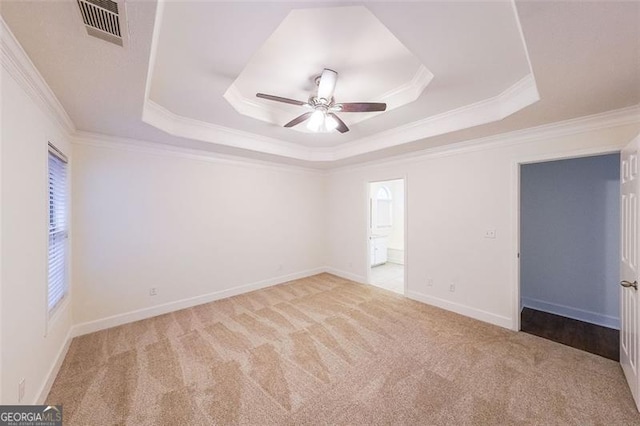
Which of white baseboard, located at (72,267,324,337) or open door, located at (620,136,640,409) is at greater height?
open door, located at (620,136,640,409)

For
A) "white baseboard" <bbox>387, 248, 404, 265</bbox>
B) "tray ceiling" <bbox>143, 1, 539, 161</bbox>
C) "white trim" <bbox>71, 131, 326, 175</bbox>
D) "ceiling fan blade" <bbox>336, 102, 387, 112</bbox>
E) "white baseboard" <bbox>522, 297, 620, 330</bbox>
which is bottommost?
"white baseboard" <bbox>522, 297, 620, 330</bbox>

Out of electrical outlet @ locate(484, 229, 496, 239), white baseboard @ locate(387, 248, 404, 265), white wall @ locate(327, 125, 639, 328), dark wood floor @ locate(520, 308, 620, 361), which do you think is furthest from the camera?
white baseboard @ locate(387, 248, 404, 265)

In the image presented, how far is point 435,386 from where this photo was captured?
203cm

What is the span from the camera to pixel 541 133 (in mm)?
2795

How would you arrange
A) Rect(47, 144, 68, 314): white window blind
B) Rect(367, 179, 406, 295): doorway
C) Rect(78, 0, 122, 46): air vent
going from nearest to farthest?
1. Rect(78, 0, 122, 46): air vent
2. Rect(47, 144, 68, 314): white window blind
3. Rect(367, 179, 406, 295): doorway

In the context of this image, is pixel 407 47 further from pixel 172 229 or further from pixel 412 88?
pixel 172 229

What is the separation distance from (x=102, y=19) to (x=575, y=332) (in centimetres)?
526

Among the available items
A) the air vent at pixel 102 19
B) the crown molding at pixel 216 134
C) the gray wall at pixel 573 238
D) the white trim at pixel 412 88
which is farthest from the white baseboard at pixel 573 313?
the air vent at pixel 102 19

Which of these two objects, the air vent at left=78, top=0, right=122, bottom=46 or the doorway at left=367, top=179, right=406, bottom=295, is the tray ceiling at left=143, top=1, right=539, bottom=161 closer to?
the air vent at left=78, top=0, right=122, bottom=46

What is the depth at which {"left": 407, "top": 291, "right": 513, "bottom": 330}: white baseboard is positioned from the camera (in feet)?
10.0

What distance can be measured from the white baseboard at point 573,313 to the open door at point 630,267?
1286mm

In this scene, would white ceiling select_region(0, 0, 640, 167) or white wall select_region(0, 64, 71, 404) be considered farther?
white wall select_region(0, 64, 71, 404)

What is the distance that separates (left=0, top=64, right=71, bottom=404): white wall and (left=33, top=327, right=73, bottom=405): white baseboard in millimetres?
30

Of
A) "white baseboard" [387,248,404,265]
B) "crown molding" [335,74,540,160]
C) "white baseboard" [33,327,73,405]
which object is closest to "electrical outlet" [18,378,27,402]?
"white baseboard" [33,327,73,405]
